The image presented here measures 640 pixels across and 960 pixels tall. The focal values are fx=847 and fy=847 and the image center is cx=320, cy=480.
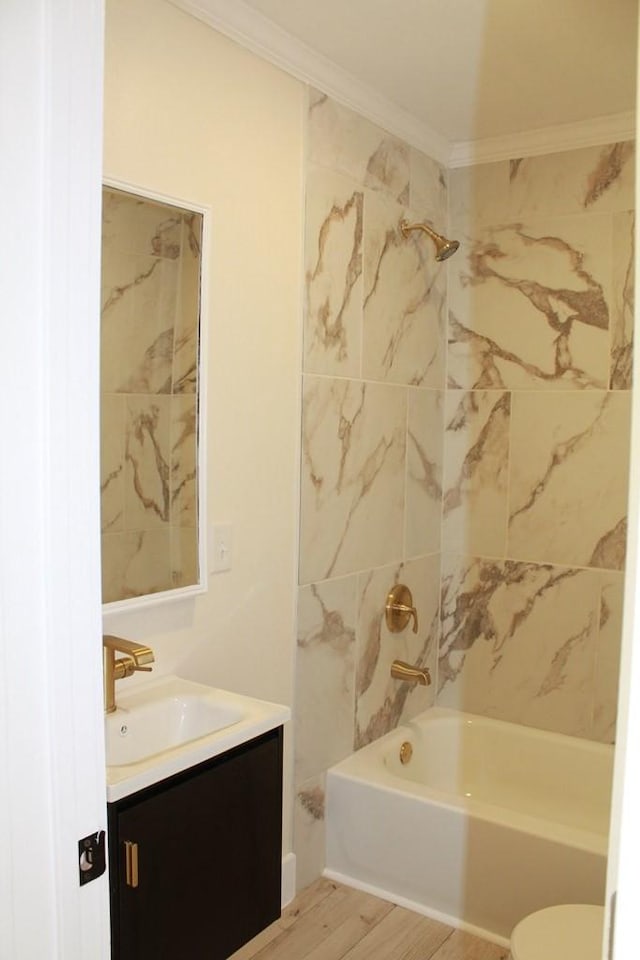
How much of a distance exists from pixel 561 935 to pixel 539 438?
1.77 m

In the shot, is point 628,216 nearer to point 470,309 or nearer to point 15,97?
point 470,309

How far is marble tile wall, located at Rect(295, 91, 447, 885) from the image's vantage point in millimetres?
2730

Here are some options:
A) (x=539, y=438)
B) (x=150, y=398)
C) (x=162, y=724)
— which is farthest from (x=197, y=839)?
(x=539, y=438)

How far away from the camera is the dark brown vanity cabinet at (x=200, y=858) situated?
1703 millimetres

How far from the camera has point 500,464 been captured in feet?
11.0

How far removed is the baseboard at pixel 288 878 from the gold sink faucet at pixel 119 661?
1.02m

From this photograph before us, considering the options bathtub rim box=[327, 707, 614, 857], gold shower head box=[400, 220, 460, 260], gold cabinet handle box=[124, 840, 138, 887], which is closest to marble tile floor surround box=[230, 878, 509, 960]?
bathtub rim box=[327, 707, 614, 857]

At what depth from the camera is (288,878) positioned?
2.68 metres

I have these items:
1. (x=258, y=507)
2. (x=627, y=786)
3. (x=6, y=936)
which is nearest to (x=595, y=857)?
(x=258, y=507)

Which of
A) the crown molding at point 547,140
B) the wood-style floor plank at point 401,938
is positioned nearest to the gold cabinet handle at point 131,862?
the wood-style floor plank at point 401,938

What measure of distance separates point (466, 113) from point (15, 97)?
2.37 meters

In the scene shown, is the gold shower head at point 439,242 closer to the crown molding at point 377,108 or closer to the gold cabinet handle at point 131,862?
the crown molding at point 377,108

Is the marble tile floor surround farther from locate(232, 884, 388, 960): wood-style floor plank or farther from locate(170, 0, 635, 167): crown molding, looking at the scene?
locate(170, 0, 635, 167): crown molding

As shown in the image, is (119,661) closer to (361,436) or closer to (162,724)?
(162,724)
